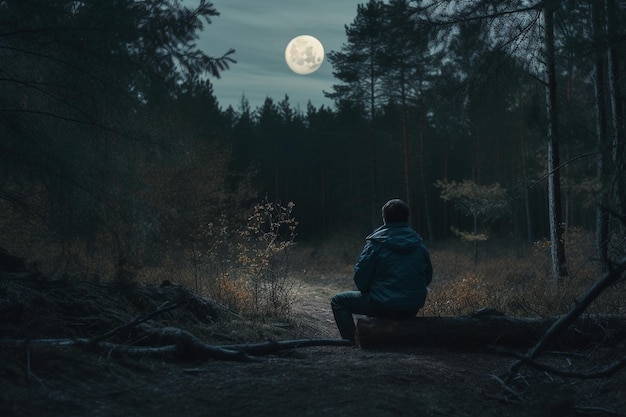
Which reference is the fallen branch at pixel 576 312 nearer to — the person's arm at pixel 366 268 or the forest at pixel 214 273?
the forest at pixel 214 273

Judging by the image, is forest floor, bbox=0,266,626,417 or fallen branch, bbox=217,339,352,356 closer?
forest floor, bbox=0,266,626,417

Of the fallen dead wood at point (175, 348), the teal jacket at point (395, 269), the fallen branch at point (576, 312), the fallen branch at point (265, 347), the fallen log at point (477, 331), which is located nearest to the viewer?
the fallen branch at point (576, 312)

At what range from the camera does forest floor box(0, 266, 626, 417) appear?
4105mm

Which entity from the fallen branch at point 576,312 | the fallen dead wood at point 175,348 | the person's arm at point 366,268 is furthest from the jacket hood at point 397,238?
the fallen branch at point 576,312

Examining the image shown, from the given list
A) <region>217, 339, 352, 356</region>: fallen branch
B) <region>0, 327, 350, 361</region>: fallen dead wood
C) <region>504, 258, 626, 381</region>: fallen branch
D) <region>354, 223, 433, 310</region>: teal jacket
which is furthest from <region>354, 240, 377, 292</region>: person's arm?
<region>504, 258, 626, 381</region>: fallen branch

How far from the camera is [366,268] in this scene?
661 cm

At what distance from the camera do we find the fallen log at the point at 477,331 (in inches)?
250

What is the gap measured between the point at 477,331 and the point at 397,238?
4.32 feet

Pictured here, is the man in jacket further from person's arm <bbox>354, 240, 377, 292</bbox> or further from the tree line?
the tree line

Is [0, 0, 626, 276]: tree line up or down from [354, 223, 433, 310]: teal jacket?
up

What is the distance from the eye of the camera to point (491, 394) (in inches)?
196

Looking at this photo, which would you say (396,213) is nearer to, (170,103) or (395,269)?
(395,269)

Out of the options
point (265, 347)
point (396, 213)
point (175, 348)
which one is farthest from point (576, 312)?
point (175, 348)

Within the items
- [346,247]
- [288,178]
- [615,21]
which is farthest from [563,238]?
[288,178]
